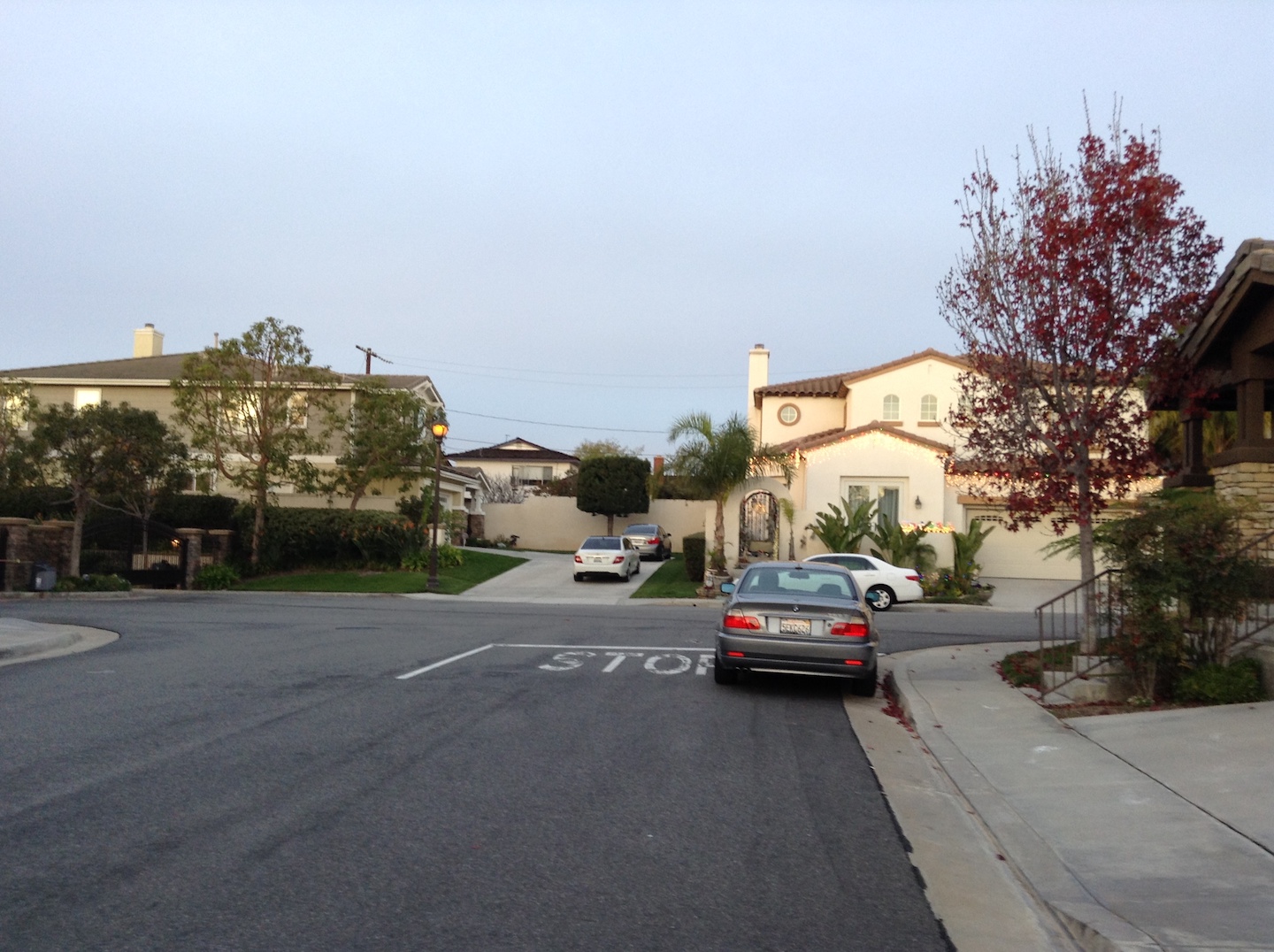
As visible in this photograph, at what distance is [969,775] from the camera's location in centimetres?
→ 845

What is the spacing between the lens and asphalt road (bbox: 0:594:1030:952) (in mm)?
4977

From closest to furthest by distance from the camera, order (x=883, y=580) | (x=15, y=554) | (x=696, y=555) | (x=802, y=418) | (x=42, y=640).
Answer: (x=42, y=640)
(x=15, y=554)
(x=883, y=580)
(x=696, y=555)
(x=802, y=418)

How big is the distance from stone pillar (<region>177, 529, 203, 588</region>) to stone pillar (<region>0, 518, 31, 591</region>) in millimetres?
4271

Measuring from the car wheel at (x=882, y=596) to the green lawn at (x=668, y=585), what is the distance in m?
5.23

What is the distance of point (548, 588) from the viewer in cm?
3284

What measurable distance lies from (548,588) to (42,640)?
60.6 ft

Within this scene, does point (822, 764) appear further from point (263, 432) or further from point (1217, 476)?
point (263, 432)

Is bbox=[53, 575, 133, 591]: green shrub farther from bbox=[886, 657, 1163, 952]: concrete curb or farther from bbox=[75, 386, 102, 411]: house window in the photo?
bbox=[886, 657, 1163, 952]: concrete curb

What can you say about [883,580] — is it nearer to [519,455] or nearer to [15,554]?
[15,554]

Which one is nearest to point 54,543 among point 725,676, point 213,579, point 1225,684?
point 213,579

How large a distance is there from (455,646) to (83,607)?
10961 millimetres

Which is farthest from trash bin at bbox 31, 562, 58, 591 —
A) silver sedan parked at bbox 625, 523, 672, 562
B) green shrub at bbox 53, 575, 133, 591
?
silver sedan parked at bbox 625, 523, 672, 562

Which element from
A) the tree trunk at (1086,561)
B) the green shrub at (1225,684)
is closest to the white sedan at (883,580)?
the tree trunk at (1086,561)

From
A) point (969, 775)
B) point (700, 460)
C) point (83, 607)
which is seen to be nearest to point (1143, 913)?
point (969, 775)
